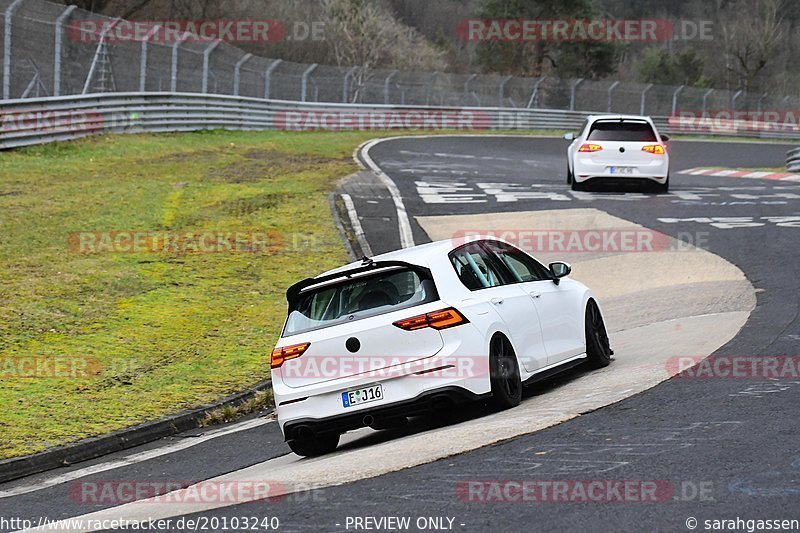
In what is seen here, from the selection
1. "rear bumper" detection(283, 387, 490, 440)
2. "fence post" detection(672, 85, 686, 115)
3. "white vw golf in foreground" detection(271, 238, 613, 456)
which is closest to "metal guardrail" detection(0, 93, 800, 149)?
"fence post" detection(672, 85, 686, 115)

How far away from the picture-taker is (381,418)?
27.7 ft

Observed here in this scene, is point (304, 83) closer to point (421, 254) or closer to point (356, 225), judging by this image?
point (356, 225)

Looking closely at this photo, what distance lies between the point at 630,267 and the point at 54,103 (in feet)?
54.4

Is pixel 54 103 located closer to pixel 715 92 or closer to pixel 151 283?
pixel 151 283

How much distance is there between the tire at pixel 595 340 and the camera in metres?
10.5

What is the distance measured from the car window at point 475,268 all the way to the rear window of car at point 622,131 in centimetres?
1487

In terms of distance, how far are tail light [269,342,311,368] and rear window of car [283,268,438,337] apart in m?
0.14

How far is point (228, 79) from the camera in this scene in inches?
1623

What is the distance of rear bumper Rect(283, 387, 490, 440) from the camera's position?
8.36 meters

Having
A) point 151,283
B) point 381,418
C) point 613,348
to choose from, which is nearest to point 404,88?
point 151,283

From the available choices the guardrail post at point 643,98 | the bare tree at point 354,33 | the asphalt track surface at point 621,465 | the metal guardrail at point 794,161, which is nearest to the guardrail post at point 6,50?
the asphalt track surface at point 621,465

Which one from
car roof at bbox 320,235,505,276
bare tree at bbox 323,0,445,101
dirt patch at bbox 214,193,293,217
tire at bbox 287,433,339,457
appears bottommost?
tire at bbox 287,433,339,457

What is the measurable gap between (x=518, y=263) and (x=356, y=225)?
31.5 ft

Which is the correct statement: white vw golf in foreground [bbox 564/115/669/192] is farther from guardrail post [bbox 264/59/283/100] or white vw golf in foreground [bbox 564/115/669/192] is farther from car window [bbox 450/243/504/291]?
guardrail post [bbox 264/59/283/100]
